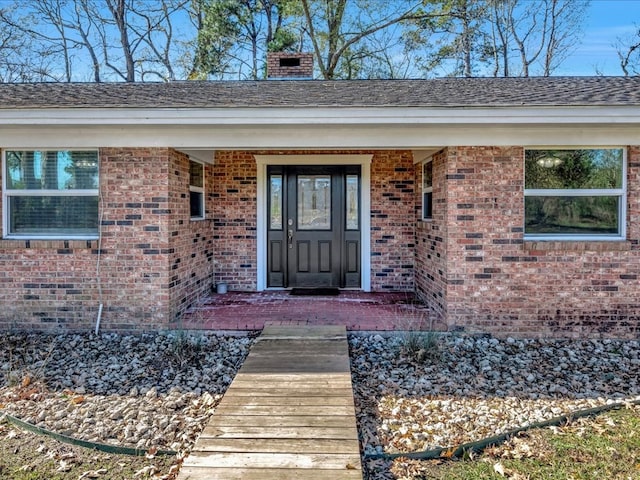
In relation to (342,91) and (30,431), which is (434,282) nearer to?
(342,91)

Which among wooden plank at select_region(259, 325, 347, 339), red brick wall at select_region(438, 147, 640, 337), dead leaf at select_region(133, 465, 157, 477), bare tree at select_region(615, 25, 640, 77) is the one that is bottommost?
dead leaf at select_region(133, 465, 157, 477)

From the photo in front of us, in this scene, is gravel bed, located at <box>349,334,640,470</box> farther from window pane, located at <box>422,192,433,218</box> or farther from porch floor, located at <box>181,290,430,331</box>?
window pane, located at <box>422,192,433,218</box>

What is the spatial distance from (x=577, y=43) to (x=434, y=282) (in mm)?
15143

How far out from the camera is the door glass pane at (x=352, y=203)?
295 inches

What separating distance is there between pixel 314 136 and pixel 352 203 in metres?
2.28

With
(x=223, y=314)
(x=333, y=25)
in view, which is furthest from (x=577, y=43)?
(x=223, y=314)

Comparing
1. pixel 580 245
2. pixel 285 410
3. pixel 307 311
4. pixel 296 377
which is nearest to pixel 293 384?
pixel 296 377

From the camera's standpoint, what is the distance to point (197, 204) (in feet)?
22.5

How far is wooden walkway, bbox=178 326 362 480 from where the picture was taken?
2539 millimetres

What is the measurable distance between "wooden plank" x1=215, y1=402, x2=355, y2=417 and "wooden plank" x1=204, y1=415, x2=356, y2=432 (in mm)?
43

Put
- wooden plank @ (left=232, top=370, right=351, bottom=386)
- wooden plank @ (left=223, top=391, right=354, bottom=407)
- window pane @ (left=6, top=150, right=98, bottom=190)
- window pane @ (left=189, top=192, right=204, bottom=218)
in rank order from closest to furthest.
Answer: wooden plank @ (left=223, top=391, right=354, bottom=407) < wooden plank @ (left=232, top=370, right=351, bottom=386) < window pane @ (left=6, top=150, right=98, bottom=190) < window pane @ (left=189, top=192, right=204, bottom=218)

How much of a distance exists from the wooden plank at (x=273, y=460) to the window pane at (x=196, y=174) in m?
4.54

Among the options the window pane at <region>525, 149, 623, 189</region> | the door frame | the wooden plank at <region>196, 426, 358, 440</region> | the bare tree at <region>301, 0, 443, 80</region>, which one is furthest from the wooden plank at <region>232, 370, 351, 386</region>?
the bare tree at <region>301, 0, 443, 80</region>

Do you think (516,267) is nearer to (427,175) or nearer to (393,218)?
(427,175)
